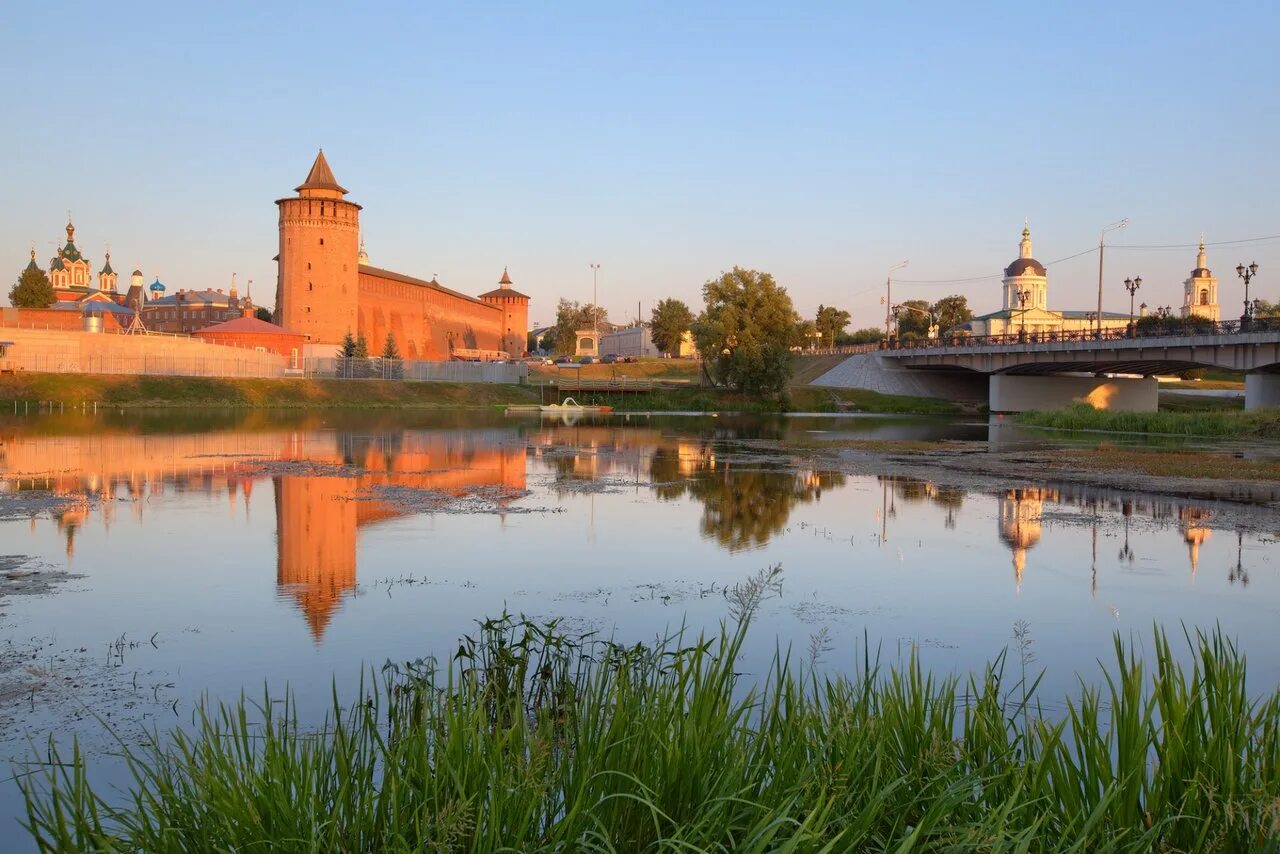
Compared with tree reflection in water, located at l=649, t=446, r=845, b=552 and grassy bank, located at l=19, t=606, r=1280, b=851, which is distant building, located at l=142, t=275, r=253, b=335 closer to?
tree reflection in water, located at l=649, t=446, r=845, b=552

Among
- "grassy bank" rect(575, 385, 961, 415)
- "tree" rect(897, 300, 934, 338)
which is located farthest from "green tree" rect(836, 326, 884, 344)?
"grassy bank" rect(575, 385, 961, 415)

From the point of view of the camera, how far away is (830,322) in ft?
477

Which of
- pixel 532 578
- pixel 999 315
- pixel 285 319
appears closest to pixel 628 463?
pixel 532 578

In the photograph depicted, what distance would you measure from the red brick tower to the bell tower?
181 ft

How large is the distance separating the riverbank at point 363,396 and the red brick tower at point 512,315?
71817 mm

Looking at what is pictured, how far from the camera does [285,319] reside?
10031 centimetres

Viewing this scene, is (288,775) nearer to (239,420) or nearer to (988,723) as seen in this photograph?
(988,723)

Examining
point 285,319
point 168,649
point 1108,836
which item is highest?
point 285,319

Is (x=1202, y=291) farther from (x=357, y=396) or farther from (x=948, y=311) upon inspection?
(x=357, y=396)

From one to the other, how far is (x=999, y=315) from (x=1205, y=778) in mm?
161289

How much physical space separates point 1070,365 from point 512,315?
100m

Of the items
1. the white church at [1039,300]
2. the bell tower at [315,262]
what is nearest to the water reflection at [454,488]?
the bell tower at [315,262]

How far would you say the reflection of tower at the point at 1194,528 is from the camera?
16.2m

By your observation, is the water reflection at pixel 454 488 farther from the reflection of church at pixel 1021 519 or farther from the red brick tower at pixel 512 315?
the red brick tower at pixel 512 315
